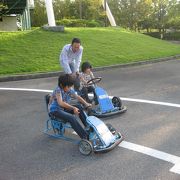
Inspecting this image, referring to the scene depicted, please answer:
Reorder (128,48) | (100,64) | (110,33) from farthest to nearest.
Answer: (110,33) → (128,48) → (100,64)

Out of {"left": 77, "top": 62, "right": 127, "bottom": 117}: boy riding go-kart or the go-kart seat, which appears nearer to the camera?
the go-kart seat

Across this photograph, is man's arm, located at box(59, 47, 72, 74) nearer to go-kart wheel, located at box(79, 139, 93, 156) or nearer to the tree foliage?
→ go-kart wheel, located at box(79, 139, 93, 156)

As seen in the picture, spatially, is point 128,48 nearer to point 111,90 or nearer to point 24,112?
point 111,90

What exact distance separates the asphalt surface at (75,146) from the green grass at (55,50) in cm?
447

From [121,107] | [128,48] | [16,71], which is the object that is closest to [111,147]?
[121,107]

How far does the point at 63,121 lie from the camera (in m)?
6.15

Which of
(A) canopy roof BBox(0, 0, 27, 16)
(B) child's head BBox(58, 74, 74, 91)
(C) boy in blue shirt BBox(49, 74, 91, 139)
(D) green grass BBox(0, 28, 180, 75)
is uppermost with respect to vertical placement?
(A) canopy roof BBox(0, 0, 27, 16)

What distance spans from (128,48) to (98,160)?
15992 mm

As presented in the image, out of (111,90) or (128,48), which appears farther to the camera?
(128,48)

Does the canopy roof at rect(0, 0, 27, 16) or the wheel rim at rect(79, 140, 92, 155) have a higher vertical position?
the canopy roof at rect(0, 0, 27, 16)

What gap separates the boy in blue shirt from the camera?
19.3 feet

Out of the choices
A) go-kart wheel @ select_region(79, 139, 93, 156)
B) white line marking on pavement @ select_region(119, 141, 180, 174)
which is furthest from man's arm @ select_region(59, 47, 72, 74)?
go-kart wheel @ select_region(79, 139, 93, 156)

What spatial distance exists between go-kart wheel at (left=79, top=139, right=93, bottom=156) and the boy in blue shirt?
148 millimetres

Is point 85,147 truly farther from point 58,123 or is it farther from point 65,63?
point 65,63
